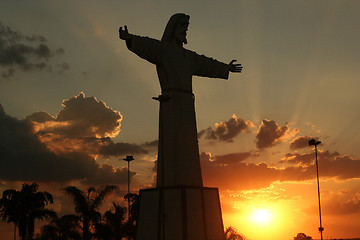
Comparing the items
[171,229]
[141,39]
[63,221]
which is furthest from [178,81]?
[63,221]

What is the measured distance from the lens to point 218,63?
2634 centimetres

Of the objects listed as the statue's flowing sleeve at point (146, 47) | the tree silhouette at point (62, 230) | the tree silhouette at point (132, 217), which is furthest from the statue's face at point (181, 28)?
the tree silhouette at point (62, 230)

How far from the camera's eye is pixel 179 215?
70.6ft

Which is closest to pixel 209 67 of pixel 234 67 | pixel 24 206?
pixel 234 67

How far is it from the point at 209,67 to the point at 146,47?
4.15m

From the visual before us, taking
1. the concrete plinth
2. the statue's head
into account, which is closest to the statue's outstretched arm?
the statue's head

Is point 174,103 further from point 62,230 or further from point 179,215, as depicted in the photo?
point 62,230

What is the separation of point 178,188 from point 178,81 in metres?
5.09

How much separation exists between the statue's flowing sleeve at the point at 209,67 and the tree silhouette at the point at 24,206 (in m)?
30.6

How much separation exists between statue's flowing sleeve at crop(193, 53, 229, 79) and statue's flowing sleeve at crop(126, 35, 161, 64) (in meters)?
2.39

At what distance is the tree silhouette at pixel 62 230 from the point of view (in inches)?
1500

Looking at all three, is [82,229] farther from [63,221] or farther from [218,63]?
[218,63]

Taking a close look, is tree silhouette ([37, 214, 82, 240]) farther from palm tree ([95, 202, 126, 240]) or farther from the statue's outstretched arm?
the statue's outstretched arm

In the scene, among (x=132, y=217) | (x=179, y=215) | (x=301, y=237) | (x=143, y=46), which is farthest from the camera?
(x=301, y=237)
